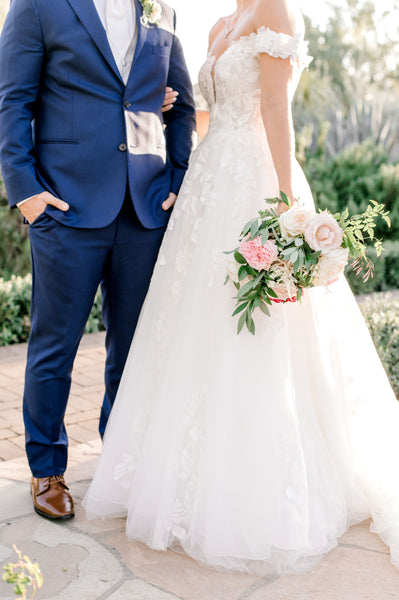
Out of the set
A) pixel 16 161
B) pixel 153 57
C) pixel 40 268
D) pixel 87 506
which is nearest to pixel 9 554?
pixel 87 506

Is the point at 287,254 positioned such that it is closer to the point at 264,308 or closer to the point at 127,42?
the point at 264,308

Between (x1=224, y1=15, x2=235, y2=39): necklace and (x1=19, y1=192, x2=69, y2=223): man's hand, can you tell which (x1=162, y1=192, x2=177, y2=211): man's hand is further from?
(x1=224, y1=15, x2=235, y2=39): necklace

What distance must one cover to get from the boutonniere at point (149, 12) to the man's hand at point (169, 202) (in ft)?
2.23

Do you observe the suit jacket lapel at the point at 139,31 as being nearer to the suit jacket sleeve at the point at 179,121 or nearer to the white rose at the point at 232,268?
the suit jacket sleeve at the point at 179,121

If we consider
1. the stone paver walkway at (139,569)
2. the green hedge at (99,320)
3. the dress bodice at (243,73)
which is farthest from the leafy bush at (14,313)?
the dress bodice at (243,73)

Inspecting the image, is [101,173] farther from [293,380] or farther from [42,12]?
[293,380]

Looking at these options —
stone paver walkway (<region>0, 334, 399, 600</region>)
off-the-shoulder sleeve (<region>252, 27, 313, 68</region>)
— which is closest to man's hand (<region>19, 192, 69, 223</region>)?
off-the-shoulder sleeve (<region>252, 27, 313, 68</region>)

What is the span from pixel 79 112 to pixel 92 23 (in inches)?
12.7

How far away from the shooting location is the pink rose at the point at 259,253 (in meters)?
2.17

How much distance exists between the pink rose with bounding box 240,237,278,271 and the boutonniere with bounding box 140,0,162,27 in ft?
3.39

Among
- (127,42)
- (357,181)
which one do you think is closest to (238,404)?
(127,42)

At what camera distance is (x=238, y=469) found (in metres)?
2.24

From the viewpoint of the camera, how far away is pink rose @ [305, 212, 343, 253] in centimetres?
218

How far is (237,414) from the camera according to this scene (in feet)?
7.47
